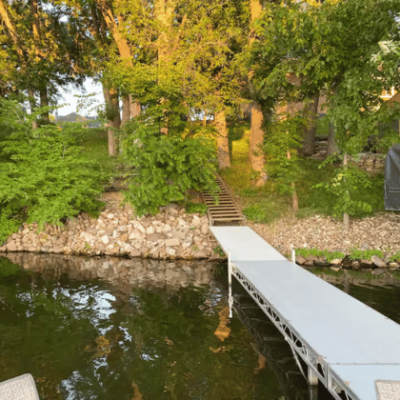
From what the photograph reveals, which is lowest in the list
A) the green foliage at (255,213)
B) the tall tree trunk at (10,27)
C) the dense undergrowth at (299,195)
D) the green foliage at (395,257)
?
the green foliage at (395,257)

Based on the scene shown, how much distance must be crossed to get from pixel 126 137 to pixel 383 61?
454 inches

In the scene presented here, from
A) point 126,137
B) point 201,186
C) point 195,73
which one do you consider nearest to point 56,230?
point 126,137

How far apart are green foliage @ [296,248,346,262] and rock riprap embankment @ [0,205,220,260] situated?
11.7ft

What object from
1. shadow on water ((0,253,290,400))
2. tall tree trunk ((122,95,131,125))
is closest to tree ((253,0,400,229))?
shadow on water ((0,253,290,400))

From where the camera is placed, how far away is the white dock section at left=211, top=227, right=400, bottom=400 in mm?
6086

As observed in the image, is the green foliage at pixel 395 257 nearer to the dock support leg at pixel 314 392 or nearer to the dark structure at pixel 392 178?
the dark structure at pixel 392 178

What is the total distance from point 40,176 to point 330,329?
1481cm

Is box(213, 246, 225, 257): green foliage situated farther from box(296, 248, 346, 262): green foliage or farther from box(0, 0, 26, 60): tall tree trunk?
box(0, 0, 26, 60): tall tree trunk

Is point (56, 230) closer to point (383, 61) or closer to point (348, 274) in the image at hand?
point (348, 274)

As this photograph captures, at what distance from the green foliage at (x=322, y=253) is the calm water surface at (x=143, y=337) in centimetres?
273

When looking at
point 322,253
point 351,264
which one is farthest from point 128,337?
point 351,264

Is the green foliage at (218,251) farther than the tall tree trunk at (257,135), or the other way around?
the tall tree trunk at (257,135)

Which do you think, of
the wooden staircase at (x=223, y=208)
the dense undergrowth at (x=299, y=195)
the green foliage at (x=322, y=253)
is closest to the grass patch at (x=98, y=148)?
the wooden staircase at (x=223, y=208)

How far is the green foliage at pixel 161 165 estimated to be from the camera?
57.5ft
